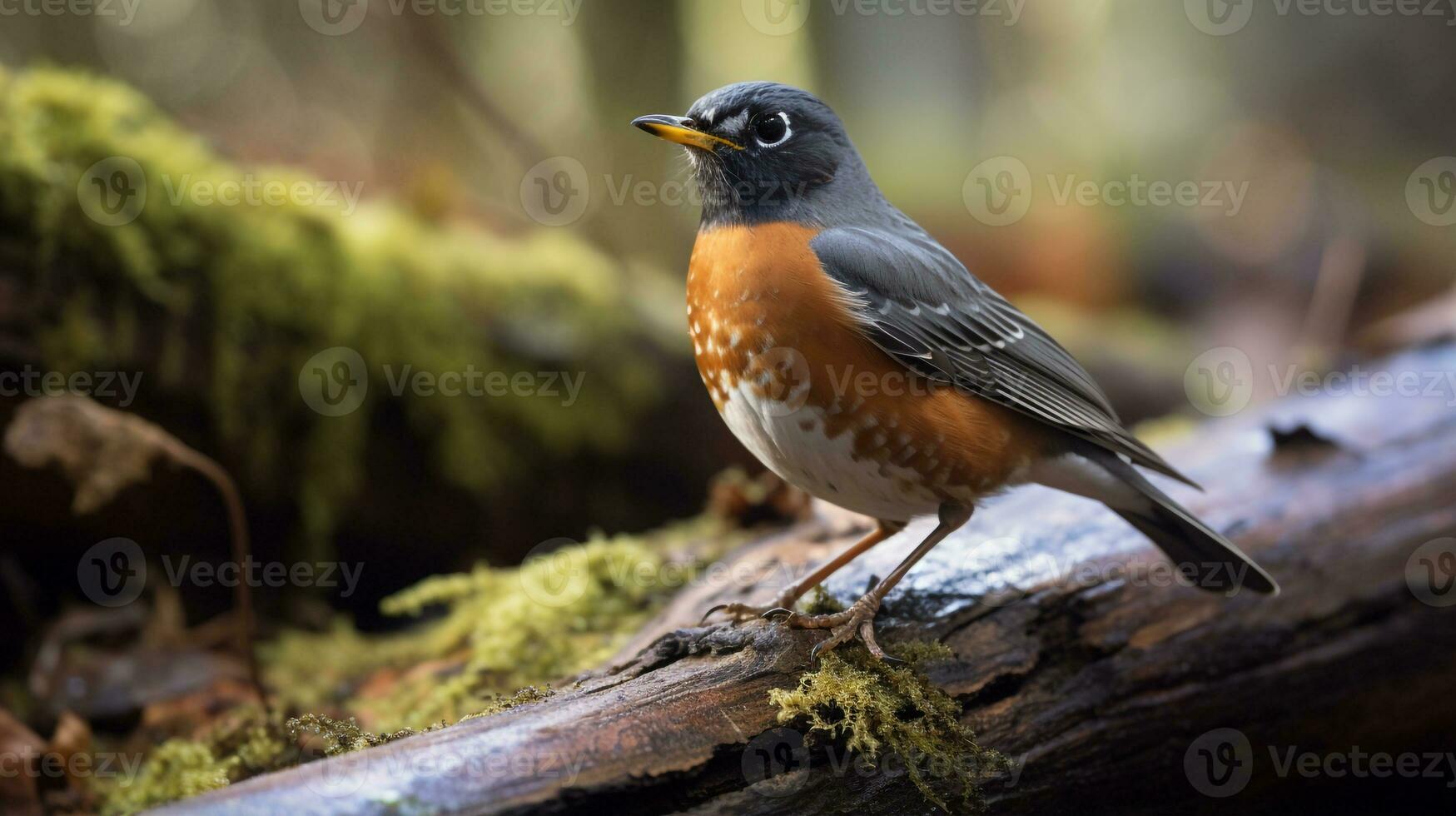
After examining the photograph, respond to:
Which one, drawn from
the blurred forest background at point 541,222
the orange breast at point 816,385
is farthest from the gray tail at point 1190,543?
the blurred forest background at point 541,222

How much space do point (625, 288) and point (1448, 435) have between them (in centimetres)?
438

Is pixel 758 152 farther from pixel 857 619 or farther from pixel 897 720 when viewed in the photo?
pixel 897 720

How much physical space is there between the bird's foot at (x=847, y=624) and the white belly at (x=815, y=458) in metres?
0.35

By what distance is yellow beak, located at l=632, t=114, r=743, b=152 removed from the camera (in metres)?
3.42

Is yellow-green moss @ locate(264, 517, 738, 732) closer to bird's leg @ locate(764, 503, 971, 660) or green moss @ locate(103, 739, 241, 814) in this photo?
green moss @ locate(103, 739, 241, 814)

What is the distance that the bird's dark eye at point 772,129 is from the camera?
353cm

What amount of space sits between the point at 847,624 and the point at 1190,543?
1478 millimetres

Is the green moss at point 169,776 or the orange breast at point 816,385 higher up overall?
the orange breast at point 816,385

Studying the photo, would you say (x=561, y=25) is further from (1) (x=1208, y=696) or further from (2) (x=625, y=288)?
(1) (x=1208, y=696)

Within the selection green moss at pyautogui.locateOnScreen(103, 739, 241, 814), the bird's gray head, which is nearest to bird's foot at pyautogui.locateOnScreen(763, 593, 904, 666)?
the bird's gray head

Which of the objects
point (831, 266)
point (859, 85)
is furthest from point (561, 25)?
point (831, 266)

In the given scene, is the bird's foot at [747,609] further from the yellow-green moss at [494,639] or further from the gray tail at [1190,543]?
A: the gray tail at [1190,543]

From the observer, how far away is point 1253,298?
10461 millimetres

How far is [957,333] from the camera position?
3.41 metres
